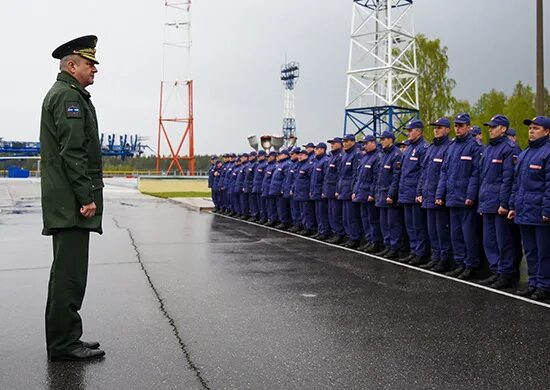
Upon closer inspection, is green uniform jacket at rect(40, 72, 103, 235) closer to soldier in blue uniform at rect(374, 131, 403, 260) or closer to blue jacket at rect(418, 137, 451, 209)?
blue jacket at rect(418, 137, 451, 209)

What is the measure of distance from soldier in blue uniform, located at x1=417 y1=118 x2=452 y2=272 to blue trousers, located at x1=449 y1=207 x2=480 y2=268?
10.3 inches

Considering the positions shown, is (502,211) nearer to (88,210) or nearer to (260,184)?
(88,210)

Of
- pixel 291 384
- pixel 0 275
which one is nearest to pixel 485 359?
pixel 291 384

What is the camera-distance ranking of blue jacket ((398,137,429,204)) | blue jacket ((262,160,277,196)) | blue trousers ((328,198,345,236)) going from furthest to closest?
blue jacket ((262,160,277,196))
blue trousers ((328,198,345,236))
blue jacket ((398,137,429,204))

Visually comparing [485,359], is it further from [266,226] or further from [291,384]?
[266,226]

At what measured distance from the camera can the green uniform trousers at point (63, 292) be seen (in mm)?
4465

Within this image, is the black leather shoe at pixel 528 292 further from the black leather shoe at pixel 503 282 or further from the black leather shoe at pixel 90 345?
the black leather shoe at pixel 90 345

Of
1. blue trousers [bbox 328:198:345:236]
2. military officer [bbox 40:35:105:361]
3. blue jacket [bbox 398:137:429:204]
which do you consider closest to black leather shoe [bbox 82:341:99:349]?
military officer [bbox 40:35:105:361]

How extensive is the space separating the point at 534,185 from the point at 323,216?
20.0 ft

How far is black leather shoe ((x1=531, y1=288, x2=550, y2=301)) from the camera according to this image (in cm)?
675

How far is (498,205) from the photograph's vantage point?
24.8 feet

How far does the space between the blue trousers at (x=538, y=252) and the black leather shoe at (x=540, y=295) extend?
4 centimetres

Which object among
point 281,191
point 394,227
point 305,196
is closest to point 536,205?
point 394,227

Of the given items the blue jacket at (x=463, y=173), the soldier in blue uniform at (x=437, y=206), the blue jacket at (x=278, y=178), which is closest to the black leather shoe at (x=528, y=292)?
the blue jacket at (x=463, y=173)
